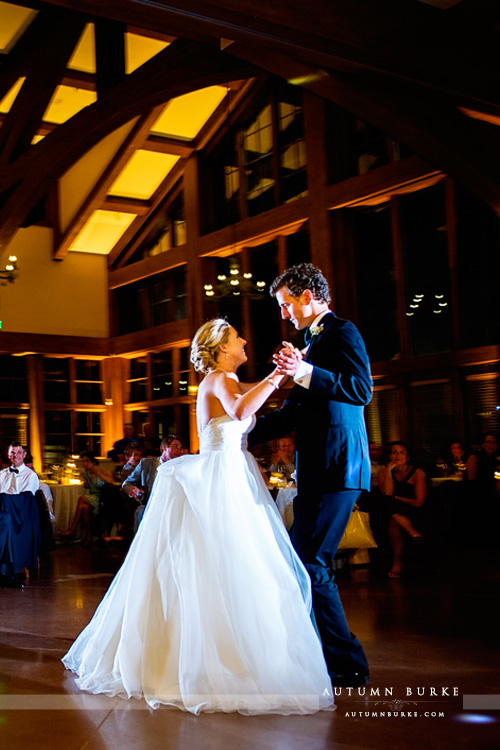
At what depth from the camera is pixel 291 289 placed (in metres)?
3.25

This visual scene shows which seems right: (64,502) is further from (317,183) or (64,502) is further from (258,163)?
(258,163)

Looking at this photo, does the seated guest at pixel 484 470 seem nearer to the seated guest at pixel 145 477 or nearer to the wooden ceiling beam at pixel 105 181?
the seated guest at pixel 145 477

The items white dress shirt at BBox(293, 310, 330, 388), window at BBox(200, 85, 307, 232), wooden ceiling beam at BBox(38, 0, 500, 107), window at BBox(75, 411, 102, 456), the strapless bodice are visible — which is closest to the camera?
white dress shirt at BBox(293, 310, 330, 388)

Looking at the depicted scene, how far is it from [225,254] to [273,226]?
1377 millimetres

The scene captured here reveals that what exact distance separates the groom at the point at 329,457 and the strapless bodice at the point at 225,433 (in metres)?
0.26

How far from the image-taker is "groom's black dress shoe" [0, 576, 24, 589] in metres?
6.62

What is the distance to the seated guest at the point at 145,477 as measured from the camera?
288 inches

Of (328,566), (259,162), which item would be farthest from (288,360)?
(259,162)

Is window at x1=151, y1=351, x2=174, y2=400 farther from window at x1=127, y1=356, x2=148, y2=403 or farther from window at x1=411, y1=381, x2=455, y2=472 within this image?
window at x1=411, y1=381, x2=455, y2=472

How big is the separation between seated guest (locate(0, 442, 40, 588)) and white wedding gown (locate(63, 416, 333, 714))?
380 cm

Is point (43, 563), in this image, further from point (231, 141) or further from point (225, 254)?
point (231, 141)

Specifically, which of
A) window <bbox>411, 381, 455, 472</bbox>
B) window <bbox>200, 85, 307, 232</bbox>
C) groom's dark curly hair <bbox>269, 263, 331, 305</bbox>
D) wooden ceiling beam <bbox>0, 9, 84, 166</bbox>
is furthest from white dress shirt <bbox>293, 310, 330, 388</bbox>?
window <bbox>200, 85, 307, 232</bbox>

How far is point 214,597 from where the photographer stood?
3.00 meters

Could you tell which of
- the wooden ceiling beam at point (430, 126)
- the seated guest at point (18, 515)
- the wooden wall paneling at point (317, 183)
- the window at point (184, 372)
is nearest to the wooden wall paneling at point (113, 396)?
the window at point (184, 372)
